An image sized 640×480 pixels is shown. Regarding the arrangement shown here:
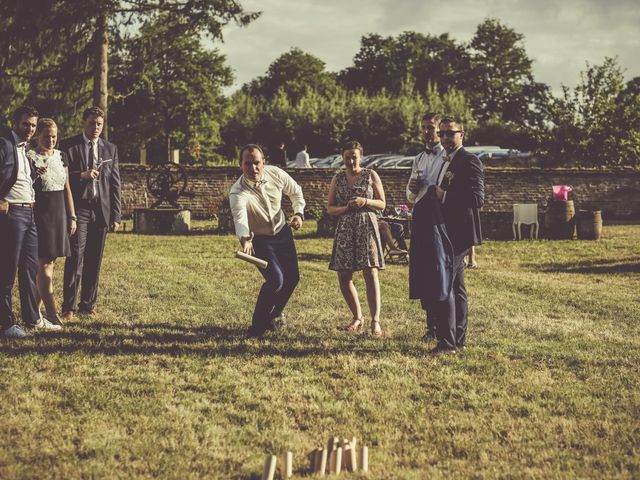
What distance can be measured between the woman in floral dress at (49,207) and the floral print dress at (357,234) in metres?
2.51

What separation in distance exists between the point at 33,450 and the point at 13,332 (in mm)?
2859

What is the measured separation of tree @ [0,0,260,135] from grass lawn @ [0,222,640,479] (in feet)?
47.8

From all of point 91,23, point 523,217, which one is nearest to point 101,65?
point 91,23

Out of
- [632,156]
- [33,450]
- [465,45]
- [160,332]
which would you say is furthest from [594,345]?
[465,45]

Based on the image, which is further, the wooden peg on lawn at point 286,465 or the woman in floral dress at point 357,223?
the woman in floral dress at point 357,223

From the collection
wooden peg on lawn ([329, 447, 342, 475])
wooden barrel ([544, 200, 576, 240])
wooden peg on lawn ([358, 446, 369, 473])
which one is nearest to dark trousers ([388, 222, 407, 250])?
wooden barrel ([544, 200, 576, 240])

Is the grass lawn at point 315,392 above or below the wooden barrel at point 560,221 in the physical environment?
below

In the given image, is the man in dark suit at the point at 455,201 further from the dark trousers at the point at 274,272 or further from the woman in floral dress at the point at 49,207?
the woman in floral dress at the point at 49,207

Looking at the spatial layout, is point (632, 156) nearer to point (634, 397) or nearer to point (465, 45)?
point (634, 397)

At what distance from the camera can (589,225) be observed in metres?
17.3

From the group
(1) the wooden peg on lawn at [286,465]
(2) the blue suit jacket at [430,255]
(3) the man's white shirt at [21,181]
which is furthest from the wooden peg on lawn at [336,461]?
(3) the man's white shirt at [21,181]

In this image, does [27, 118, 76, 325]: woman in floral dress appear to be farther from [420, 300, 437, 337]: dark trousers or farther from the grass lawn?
[420, 300, 437, 337]: dark trousers

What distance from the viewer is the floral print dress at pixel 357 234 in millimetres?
6996

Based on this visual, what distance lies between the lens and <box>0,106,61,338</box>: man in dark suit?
6.49 meters
